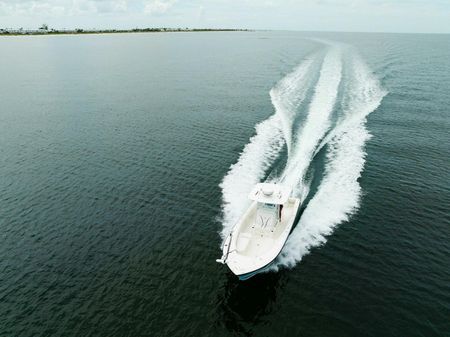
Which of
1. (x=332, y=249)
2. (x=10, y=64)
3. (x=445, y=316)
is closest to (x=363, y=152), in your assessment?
(x=332, y=249)

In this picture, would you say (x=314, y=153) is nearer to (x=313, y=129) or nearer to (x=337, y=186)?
(x=337, y=186)

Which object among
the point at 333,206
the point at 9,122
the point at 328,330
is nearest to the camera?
the point at 328,330

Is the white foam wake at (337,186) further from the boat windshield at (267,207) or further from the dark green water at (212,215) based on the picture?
the boat windshield at (267,207)

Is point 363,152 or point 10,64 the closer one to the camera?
point 363,152

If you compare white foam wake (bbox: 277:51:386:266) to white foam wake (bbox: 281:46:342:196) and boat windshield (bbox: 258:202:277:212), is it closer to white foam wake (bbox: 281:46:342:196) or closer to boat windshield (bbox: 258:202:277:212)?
white foam wake (bbox: 281:46:342:196)

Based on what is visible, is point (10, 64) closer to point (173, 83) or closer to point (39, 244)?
point (173, 83)

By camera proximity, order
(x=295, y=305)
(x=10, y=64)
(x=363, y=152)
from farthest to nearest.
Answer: (x=10, y=64)
(x=363, y=152)
(x=295, y=305)

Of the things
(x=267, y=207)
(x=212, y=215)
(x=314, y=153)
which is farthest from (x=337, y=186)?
(x=212, y=215)
